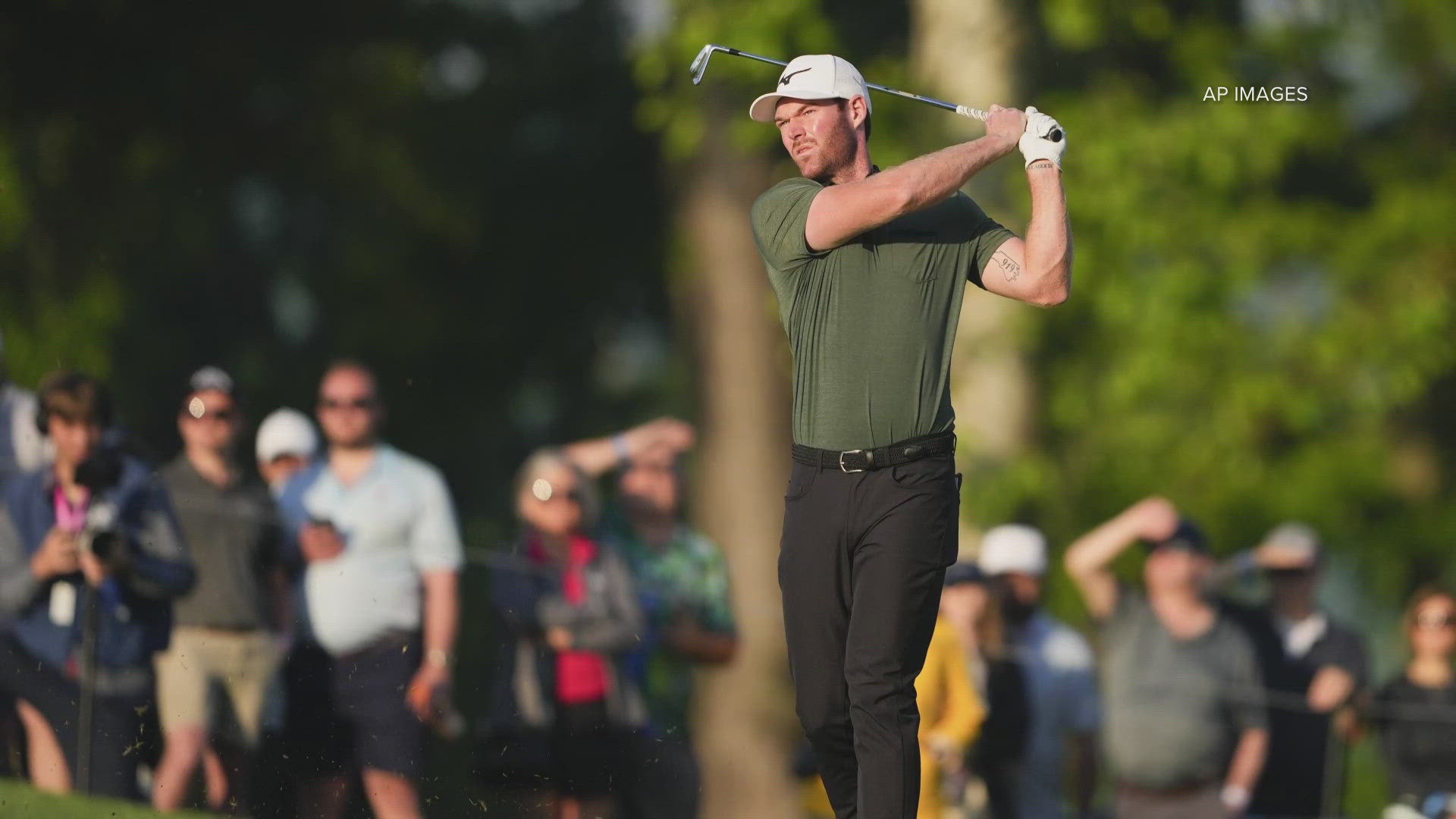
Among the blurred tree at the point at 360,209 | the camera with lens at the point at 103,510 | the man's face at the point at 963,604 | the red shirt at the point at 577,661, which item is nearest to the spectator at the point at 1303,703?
the man's face at the point at 963,604

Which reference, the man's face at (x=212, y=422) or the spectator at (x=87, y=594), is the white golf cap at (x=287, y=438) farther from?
the spectator at (x=87, y=594)

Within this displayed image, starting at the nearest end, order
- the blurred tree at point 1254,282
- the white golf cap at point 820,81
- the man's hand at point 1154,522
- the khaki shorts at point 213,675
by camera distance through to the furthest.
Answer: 1. the white golf cap at point 820,81
2. the khaki shorts at point 213,675
3. the man's hand at point 1154,522
4. the blurred tree at point 1254,282

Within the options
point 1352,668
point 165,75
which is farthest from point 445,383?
point 1352,668

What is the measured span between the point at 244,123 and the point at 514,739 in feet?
38.0

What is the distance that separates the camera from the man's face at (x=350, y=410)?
744 cm

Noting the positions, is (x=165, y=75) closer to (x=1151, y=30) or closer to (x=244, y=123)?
(x=244, y=123)

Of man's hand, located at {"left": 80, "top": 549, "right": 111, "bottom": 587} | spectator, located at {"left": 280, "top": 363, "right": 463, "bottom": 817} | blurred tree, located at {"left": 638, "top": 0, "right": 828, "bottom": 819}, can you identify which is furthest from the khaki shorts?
blurred tree, located at {"left": 638, "top": 0, "right": 828, "bottom": 819}

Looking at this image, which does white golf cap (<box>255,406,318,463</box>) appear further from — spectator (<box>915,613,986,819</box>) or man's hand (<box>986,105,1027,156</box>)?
man's hand (<box>986,105,1027,156</box>)

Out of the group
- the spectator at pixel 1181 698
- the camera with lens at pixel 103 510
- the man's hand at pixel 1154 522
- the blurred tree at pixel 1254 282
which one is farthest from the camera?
the blurred tree at pixel 1254 282

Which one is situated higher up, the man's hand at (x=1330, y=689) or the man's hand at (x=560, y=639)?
the man's hand at (x=560, y=639)

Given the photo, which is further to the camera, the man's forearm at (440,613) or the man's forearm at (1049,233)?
the man's forearm at (440,613)

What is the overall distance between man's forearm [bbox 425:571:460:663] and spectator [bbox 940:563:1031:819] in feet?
6.14

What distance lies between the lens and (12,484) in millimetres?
7340

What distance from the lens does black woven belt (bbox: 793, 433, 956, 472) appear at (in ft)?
16.5
